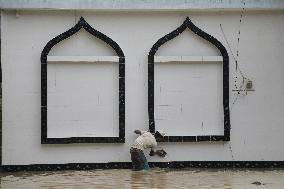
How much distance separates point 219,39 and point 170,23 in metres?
1.25

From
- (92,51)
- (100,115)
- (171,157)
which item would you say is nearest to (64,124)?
(100,115)

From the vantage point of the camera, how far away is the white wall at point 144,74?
38.4 feet

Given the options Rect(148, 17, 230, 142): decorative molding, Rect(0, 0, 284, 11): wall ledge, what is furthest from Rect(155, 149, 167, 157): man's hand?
Rect(0, 0, 284, 11): wall ledge

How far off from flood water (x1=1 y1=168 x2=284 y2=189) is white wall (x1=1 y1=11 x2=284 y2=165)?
1.80 ft

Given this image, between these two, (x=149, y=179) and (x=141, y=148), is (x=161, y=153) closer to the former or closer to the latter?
(x=141, y=148)

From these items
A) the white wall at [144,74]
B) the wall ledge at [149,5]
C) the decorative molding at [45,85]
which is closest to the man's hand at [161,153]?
the white wall at [144,74]

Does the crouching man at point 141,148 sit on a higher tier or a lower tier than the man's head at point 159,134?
lower

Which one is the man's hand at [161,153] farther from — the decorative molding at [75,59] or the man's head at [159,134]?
the decorative molding at [75,59]

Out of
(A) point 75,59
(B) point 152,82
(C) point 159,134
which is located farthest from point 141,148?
(A) point 75,59

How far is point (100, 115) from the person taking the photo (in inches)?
467

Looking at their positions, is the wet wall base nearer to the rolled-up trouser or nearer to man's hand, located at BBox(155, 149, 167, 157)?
man's hand, located at BBox(155, 149, 167, 157)

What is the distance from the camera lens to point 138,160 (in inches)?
447

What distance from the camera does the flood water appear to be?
9664 millimetres

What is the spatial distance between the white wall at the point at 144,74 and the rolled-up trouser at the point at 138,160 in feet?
1.62
